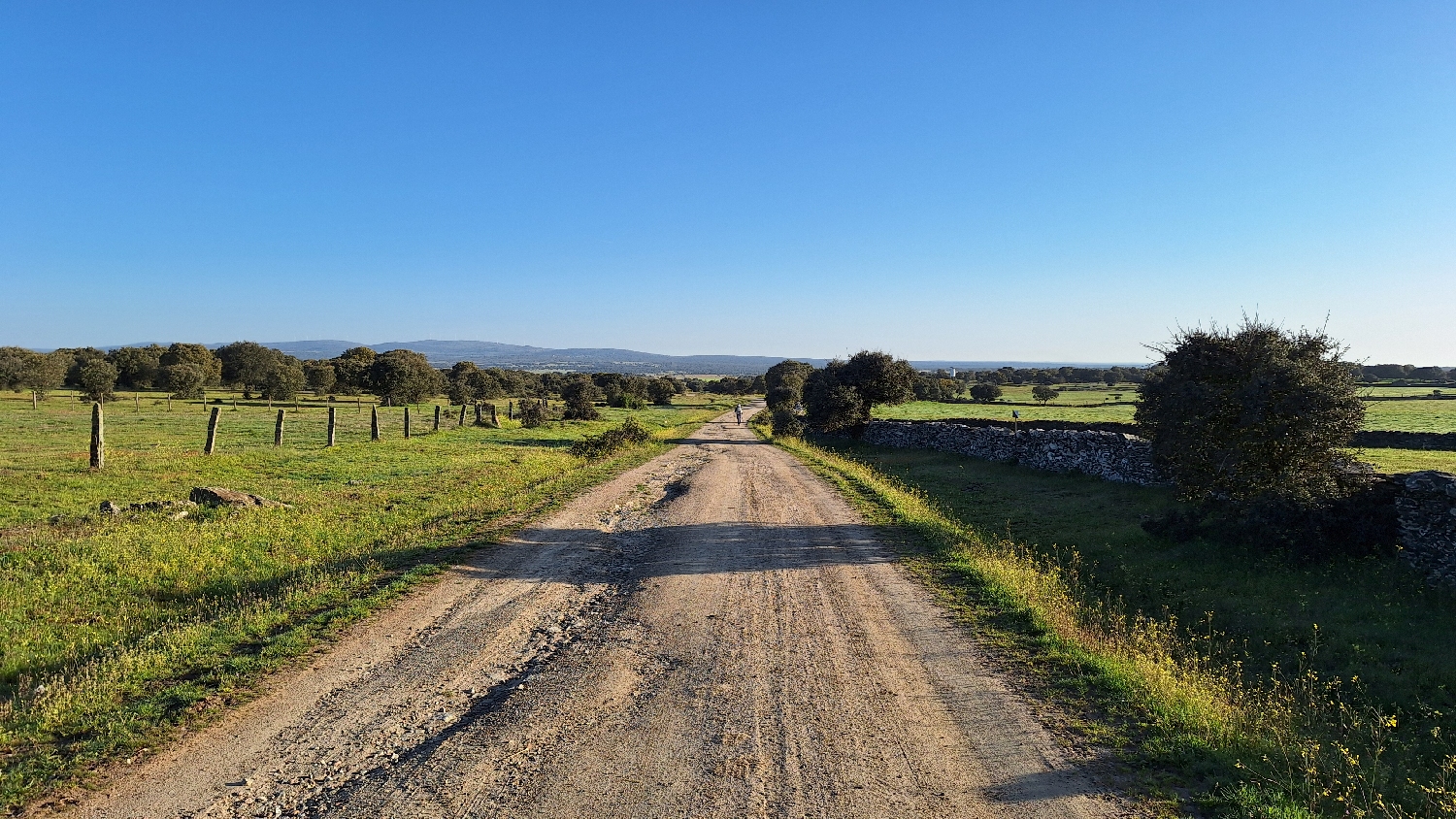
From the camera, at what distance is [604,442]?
1313 inches

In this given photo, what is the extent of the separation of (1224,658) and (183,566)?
16777 mm

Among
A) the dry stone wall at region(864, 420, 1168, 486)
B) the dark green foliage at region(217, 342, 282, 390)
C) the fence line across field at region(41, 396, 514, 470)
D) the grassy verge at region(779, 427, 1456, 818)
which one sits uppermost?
the dark green foliage at region(217, 342, 282, 390)

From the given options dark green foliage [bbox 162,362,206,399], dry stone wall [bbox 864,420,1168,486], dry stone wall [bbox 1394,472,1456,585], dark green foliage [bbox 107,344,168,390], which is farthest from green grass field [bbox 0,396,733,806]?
dark green foliage [bbox 107,344,168,390]

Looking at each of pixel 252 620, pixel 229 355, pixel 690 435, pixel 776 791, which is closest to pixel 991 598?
pixel 776 791

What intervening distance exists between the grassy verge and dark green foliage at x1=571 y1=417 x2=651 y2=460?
1811 centimetres

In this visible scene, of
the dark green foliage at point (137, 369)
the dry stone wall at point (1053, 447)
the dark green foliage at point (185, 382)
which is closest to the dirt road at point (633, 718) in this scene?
the dry stone wall at point (1053, 447)

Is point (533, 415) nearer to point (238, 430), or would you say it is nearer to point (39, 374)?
point (238, 430)

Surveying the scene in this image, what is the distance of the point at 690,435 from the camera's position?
156 ft

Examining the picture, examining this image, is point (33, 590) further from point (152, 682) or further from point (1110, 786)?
point (1110, 786)

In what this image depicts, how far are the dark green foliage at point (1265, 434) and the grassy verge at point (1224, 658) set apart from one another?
43.7 inches

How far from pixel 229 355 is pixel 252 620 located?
11258 centimetres

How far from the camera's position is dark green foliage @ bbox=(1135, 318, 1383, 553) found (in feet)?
42.6

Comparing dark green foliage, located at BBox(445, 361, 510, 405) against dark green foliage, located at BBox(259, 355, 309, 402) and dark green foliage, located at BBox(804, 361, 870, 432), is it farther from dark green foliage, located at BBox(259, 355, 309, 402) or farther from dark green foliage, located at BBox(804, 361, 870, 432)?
dark green foliage, located at BBox(804, 361, 870, 432)

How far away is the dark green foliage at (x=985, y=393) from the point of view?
87562 mm
